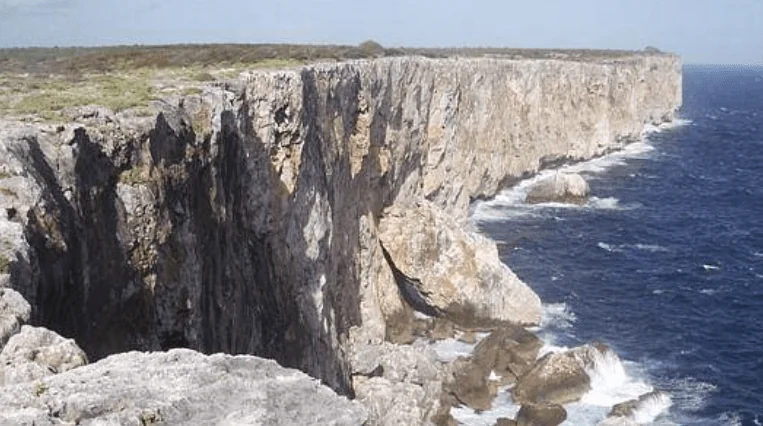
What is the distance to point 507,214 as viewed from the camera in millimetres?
72312

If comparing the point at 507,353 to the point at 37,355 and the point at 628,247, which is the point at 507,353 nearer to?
the point at 628,247

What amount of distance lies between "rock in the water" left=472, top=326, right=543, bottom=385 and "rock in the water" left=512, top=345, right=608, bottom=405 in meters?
1.29

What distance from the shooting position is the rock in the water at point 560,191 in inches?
3098

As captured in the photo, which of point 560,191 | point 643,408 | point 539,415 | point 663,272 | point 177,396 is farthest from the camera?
point 560,191

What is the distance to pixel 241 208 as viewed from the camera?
28266mm

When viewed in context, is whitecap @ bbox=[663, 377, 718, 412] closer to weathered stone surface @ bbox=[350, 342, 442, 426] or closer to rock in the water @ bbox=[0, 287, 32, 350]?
weathered stone surface @ bbox=[350, 342, 442, 426]

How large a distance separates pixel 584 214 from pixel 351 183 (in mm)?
36760

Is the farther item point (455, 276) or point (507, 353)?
point (455, 276)

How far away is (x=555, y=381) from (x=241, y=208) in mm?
18081

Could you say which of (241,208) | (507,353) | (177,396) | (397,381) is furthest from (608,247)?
(177,396)

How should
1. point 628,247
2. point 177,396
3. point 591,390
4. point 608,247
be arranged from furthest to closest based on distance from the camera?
point 628,247
point 608,247
point 591,390
point 177,396

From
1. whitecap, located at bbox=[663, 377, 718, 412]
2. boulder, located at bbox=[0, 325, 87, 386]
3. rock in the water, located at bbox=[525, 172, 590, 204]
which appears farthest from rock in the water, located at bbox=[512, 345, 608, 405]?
rock in the water, located at bbox=[525, 172, 590, 204]

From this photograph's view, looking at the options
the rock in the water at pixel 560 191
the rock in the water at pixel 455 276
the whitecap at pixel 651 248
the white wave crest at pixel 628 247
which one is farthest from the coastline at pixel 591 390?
the rock in the water at pixel 560 191

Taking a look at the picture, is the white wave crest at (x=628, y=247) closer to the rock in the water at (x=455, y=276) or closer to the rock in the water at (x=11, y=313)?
the rock in the water at (x=455, y=276)
